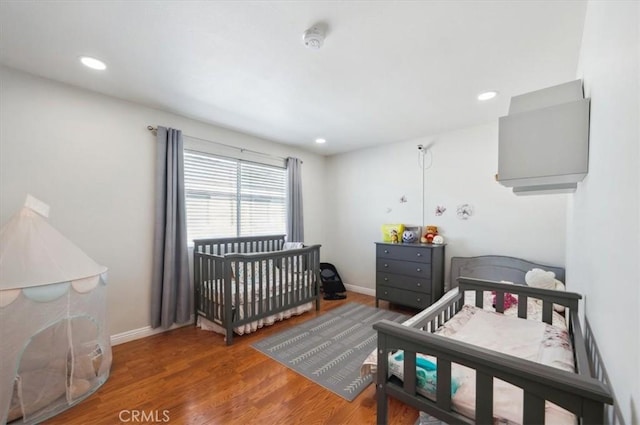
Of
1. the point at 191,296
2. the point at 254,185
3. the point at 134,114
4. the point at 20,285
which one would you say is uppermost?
the point at 134,114

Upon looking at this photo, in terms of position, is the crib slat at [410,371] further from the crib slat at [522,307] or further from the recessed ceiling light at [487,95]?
the recessed ceiling light at [487,95]

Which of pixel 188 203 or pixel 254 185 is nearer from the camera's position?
pixel 188 203

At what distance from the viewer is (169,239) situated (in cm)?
271

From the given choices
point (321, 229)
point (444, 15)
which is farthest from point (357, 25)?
point (321, 229)

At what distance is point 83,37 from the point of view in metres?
1.65

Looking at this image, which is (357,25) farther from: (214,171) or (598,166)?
(214,171)

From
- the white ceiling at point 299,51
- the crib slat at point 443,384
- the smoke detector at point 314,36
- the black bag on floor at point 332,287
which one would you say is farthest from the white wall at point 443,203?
the crib slat at point 443,384

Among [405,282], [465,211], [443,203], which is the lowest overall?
[405,282]

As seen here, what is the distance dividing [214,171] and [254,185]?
24.0 inches

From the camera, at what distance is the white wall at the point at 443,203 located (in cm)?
287

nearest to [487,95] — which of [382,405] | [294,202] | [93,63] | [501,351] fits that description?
[501,351]

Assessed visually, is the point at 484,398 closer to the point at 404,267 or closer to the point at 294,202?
the point at 404,267

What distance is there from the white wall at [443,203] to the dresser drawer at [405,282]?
515 mm

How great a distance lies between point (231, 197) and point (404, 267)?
242cm
